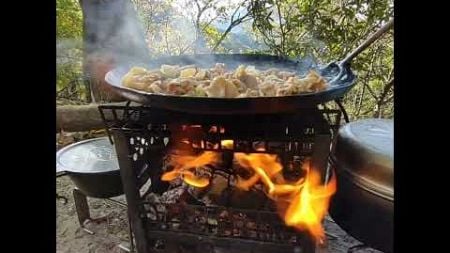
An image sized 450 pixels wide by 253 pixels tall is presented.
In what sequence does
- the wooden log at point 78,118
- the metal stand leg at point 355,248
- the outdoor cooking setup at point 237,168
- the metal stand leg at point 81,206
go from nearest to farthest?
the outdoor cooking setup at point 237,168
the metal stand leg at point 355,248
the metal stand leg at point 81,206
the wooden log at point 78,118

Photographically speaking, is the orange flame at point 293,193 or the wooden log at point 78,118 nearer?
the orange flame at point 293,193

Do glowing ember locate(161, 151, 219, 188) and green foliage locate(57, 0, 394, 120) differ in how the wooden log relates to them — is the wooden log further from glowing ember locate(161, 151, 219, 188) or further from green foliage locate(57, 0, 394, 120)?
glowing ember locate(161, 151, 219, 188)

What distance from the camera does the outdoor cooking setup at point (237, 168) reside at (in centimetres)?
171

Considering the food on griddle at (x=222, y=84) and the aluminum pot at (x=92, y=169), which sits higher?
the food on griddle at (x=222, y=84)

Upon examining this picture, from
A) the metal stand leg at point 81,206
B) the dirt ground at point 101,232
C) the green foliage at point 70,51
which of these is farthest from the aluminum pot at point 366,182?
the green foliage at point 70,51

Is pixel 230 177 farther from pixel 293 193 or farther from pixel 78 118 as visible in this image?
pixel 78 118

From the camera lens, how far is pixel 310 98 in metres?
1.57

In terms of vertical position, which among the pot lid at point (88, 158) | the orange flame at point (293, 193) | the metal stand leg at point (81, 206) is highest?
the pot lid at point (88, 158)

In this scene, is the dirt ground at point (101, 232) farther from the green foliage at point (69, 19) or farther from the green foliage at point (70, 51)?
the green foliage at point (69, 19)

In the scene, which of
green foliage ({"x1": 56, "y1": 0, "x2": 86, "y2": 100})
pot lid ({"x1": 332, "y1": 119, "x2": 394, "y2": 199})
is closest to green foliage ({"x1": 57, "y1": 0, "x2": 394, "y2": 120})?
green foliage ({"x1": 56, "y1": 0, "x2": 86, "y2": 100})

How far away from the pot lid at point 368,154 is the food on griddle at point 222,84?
344 mm

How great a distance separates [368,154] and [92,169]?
4.86ft

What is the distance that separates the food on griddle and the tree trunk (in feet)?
4.56
